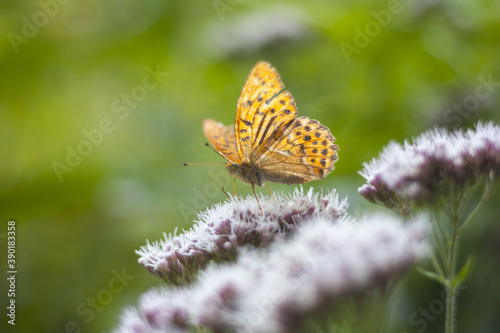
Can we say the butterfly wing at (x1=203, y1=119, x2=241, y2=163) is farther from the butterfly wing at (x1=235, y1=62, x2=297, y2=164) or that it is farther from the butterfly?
the butterfly wing at (x1=235, y1=62, x2=297, y2=164)

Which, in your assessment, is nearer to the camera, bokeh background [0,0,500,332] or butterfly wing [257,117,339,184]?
butterfly wing [257,117,339,184]

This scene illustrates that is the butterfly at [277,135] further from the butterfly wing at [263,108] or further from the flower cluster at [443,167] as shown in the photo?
the flower cluster at [443,167]

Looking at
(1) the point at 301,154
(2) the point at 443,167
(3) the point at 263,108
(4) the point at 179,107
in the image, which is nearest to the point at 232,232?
(1) the point at 301,154

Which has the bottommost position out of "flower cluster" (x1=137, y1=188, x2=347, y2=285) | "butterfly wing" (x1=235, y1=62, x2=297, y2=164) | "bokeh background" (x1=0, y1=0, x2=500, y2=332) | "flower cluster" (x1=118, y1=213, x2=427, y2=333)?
"flower cluster" (x1=118, y1=213, x2=427, y2=333)

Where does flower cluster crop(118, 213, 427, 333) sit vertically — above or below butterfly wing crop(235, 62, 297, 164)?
below

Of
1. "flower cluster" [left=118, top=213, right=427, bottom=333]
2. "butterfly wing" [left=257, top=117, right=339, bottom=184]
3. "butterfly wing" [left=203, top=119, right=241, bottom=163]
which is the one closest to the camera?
"flower cluster" [left=118, top=213, right=427, bottom=333]

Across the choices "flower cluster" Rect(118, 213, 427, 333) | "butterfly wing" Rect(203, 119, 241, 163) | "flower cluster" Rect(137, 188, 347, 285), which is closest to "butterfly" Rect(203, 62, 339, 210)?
"butterfly wing" Rect(203, 119, 241, 163)

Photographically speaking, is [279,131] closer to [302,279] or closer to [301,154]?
[301,154]

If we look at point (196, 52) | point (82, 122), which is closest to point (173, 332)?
point (196, 52)
